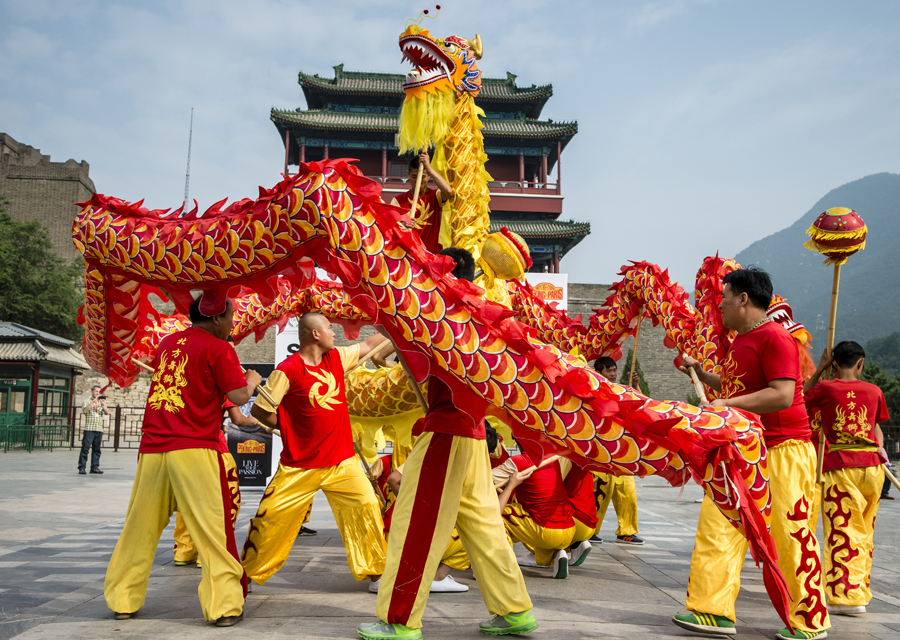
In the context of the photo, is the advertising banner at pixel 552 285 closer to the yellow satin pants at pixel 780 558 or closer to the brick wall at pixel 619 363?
the brick wall at pixel 619 363

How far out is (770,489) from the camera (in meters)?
3.16

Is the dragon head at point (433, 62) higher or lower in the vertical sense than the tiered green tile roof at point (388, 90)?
lower

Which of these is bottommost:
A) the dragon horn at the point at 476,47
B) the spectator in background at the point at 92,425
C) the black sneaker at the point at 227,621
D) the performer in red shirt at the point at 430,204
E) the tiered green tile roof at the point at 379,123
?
the spectator in background at the point at 92,425

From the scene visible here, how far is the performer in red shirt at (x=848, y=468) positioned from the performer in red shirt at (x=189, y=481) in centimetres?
319

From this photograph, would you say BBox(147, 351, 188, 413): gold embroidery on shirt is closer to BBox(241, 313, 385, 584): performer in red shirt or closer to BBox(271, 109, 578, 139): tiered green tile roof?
BBox(241, 313, 385, 584): performer in red shirt

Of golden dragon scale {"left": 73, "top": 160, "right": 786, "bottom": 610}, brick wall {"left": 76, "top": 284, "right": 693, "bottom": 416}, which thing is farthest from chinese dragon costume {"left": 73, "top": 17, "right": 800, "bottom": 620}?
brick wall {"left": 76, "top": 284, "right": 693, "bottom": 416}

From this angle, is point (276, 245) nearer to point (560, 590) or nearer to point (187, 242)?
point (187, 242)

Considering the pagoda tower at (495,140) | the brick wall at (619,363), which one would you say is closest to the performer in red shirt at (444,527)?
the brick wall at (619,363)

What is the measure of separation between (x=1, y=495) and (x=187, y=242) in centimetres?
699

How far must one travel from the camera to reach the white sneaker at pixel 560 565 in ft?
14.3

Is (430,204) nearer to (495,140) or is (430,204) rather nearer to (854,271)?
(495,140)

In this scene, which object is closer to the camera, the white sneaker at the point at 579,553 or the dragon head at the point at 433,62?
the dragon head at the point at 433,62

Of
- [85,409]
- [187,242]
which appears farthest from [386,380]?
[85,409]

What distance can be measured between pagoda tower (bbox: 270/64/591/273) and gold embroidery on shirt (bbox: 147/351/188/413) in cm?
2482
